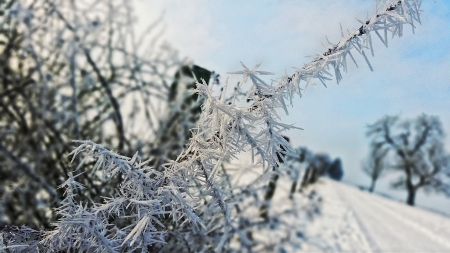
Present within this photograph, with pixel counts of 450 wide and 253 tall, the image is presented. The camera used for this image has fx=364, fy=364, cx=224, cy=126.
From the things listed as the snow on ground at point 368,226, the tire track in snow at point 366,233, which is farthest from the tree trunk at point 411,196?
the tire track in snow at point 366,233

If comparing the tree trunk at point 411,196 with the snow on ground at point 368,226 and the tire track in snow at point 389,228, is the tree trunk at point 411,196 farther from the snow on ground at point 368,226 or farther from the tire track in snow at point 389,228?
the tire track in snow at point 389,228

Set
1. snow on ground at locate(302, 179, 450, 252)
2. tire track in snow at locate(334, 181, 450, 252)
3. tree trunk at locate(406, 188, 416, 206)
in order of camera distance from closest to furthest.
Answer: snow on ground at locate(302, 179, 450, 252) < tire track in snow at locate(334, 181, 450, 252) < tree trunk at locate(406, 188, 416, 206)

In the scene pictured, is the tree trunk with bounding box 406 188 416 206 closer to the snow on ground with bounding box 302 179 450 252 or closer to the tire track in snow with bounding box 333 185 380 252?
the snow on ground with bounding box 302 179 450 252

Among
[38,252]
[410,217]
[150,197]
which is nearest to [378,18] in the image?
[150,197]

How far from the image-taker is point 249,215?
7.59ft

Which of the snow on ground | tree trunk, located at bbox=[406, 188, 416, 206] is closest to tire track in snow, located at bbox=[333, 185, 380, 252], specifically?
the snow on ground

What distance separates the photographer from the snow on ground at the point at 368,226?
4.13 meters

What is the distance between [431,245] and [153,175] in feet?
17.9

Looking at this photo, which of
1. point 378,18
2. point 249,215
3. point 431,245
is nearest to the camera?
point 378,18

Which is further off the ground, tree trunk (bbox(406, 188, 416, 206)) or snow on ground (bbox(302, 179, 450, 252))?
tree trunk (bbox(406, 188, 416, 206))

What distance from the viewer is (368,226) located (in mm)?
4961

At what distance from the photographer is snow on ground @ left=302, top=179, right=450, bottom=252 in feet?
13.6

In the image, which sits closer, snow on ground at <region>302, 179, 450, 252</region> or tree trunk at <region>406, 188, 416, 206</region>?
snow on ground at <region>302, 179, 450, 252</region>

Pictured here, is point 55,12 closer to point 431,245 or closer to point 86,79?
point 86,79
